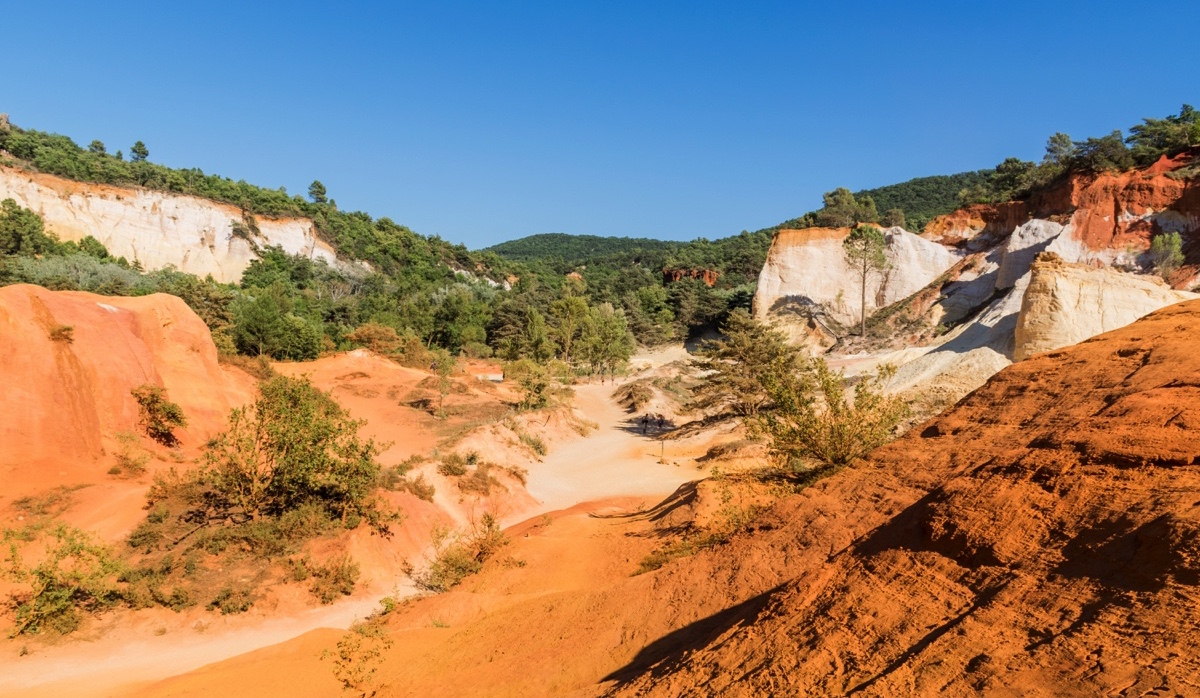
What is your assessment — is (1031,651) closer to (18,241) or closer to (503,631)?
(503,631)

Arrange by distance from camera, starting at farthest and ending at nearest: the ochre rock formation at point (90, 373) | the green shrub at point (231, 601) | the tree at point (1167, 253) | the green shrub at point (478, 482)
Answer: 1. the tree at point (1167, 253)
2. the green shrub at point (478, 482)
3. the ochre rock formation at point (90, 373)
4. the green shrub at point (231, 601)

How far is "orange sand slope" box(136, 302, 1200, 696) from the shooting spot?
10.8ft

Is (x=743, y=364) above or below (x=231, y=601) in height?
above

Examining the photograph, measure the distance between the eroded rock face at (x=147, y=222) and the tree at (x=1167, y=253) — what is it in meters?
72.4

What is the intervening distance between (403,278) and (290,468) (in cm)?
6232

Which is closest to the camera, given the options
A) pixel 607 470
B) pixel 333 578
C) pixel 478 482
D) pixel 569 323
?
pixel 333 578

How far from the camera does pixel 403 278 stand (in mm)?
70625

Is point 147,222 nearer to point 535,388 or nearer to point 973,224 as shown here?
point 535,388

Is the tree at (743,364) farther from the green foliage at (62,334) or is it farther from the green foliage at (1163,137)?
the green foliage at (1163,137)

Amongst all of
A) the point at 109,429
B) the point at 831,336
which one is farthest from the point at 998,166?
the point at 109,429

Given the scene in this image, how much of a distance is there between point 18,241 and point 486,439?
44.6 metres

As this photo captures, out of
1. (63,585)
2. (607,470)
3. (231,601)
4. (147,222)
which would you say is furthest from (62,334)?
(147,222)

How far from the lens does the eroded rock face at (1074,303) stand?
20203mm

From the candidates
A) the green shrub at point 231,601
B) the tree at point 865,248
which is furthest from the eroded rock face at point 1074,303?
the green shrub at point 231,601
